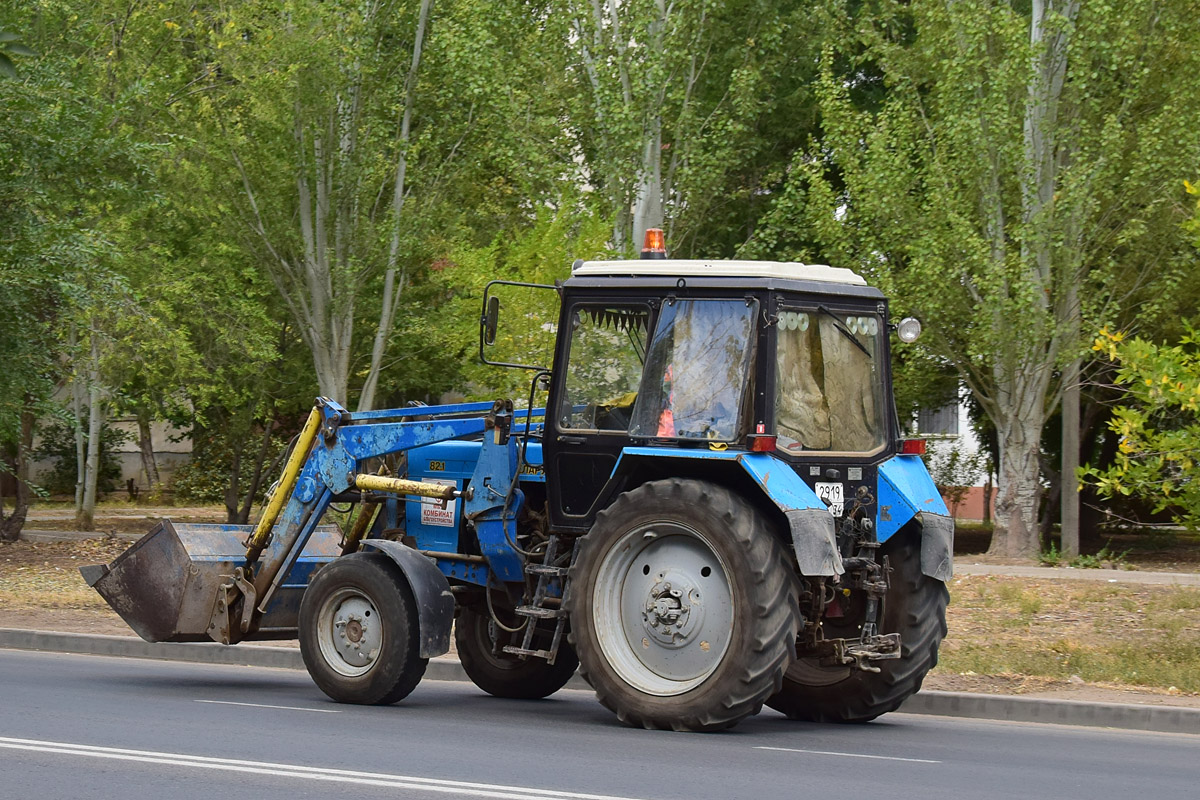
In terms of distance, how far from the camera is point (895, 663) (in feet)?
34.8

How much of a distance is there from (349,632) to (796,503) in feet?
11.2

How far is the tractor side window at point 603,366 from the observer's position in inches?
410

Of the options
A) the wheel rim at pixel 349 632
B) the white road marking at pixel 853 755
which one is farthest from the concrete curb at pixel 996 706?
the white road marking at pixel 853 755

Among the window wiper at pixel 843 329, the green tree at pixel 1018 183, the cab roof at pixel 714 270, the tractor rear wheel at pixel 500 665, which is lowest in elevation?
the tractor rear wheel at pixel 500 665

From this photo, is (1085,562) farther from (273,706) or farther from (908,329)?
(273,706)

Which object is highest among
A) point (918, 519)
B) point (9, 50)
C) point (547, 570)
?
point (9, 50)

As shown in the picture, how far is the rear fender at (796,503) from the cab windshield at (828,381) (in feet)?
1.17

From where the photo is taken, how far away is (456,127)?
2747 centimetres

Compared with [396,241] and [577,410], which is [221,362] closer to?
[396,241]

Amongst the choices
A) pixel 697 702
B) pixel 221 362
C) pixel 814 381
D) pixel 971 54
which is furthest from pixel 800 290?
pixel 221 362

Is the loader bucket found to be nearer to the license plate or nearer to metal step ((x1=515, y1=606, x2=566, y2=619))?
metal step ((x1=515, y1=606, x2=566, y2=619))

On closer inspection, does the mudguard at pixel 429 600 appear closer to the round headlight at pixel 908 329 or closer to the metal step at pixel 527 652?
the metal step at pixel 527 652

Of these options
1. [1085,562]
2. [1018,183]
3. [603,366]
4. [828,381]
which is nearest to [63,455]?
[1018,183]

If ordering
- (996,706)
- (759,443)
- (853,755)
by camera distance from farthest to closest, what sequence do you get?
(996,706) → (759,443) → (853,755)
